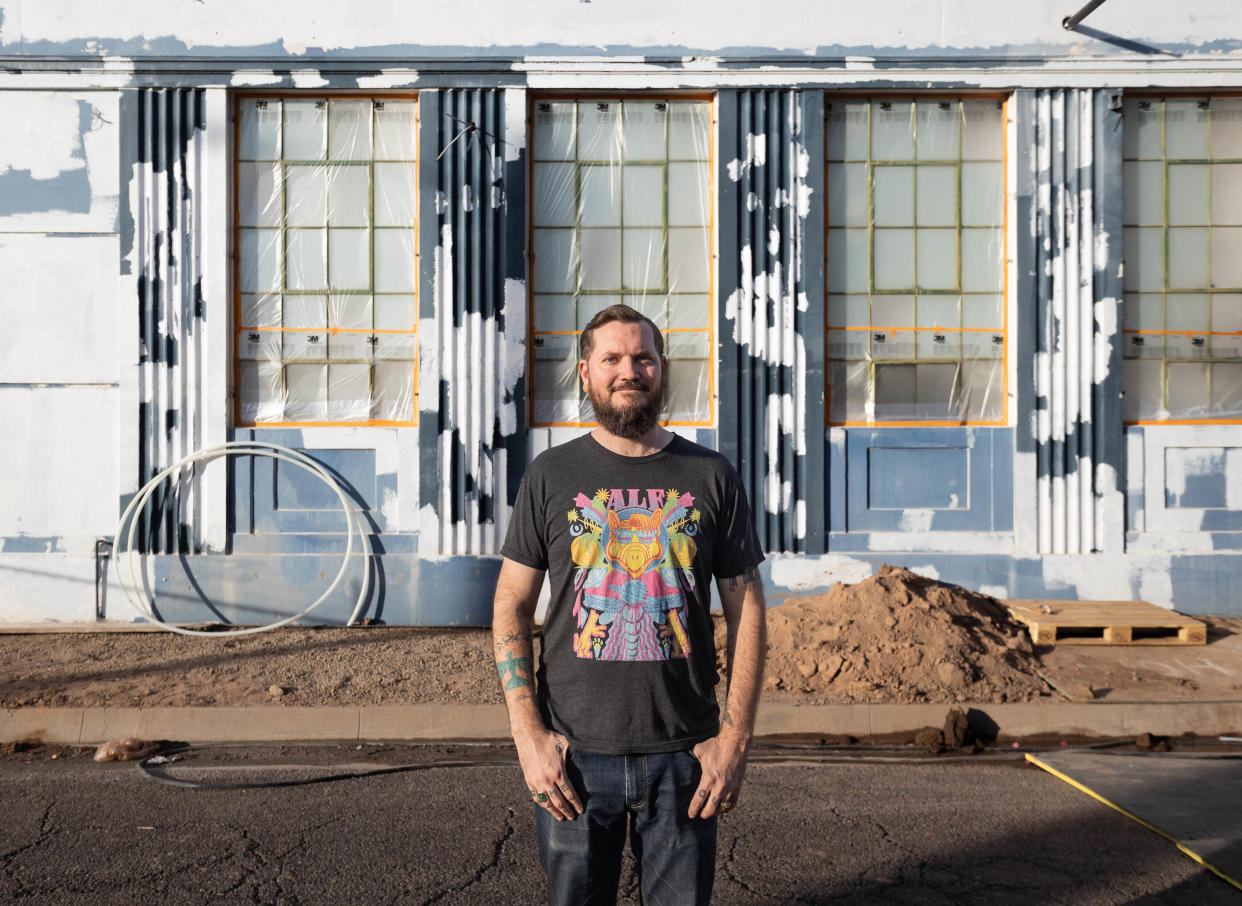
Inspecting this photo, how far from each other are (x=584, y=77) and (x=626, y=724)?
845 cm

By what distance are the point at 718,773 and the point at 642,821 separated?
225 mm

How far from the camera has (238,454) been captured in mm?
9742

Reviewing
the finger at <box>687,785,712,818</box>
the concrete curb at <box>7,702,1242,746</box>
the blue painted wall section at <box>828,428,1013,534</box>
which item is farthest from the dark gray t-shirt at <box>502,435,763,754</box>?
the blue painted wall section at <box>828,428,1013,534</box>

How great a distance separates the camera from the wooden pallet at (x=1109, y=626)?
27.6ft

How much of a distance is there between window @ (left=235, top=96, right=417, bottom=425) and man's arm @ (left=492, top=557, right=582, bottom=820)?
7502 millimetres

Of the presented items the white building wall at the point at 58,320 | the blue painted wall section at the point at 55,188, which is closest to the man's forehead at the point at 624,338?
the white building wall at the point at 58,320

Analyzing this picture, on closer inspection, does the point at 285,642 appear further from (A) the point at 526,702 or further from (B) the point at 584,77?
(A) the point at 526,702

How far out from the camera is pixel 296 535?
972 centimetres

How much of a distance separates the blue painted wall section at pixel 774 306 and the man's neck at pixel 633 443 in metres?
7.24

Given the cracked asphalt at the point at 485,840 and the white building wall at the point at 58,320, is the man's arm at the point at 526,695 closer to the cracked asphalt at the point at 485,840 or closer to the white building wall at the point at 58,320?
the cracked asphalt at the point at 485,840

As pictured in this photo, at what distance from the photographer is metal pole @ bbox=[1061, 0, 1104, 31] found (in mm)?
9289

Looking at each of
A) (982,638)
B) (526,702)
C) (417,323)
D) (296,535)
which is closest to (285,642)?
(296,535)

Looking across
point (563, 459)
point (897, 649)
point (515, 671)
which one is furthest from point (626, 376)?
point (897, 649)

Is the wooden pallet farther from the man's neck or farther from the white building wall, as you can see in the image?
the white building wall
